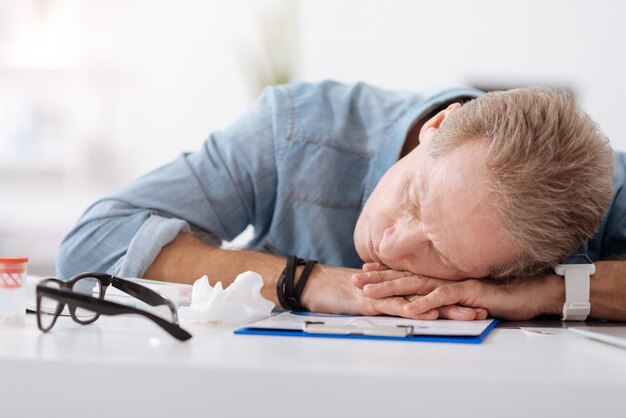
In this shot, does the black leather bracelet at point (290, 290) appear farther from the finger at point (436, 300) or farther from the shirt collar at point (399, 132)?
the shirt collar at point (399, 132)

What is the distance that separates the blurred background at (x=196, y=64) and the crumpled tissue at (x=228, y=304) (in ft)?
8.73

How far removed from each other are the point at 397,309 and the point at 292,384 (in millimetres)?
478

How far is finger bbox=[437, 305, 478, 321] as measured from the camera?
3.29ft

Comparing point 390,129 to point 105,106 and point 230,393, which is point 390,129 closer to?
point 230,393

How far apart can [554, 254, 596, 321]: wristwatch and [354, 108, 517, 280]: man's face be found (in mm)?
135

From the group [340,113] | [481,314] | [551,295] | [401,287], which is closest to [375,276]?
[401,287]

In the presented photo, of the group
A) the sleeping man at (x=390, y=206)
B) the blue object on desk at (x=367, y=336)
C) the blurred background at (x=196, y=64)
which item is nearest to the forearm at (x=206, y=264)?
the sleeping man at (x=390, y=206)

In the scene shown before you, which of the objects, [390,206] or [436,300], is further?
[390,206]

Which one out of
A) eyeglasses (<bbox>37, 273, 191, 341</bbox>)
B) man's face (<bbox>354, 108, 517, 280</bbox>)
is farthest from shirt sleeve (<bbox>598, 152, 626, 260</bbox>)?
eyeglasses (<bbox>37, 273, 191, 341</bbox>)

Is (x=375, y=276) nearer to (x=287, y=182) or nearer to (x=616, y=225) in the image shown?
(x=287, y=182)

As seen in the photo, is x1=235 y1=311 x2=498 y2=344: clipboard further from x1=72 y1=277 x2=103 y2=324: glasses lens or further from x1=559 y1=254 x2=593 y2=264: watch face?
x1=559 y1=254 x2=593 y2=264: watch face

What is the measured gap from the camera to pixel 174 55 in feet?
11.7

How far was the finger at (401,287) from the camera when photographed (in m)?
1.05

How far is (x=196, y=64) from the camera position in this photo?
11.7 ft
